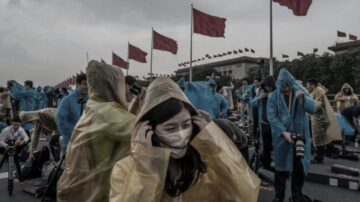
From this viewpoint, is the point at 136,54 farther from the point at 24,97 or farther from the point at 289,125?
the point at 289,125

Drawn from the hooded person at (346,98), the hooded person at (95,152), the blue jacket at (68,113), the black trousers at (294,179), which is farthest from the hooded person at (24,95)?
the hooded person at (95,152)

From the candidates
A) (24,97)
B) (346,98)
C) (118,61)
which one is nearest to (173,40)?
(118,61)

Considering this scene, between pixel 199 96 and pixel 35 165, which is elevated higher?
pixel 199 96

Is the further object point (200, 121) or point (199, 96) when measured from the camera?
point (199, 96)

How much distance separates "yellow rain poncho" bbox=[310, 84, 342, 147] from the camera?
7805 mm

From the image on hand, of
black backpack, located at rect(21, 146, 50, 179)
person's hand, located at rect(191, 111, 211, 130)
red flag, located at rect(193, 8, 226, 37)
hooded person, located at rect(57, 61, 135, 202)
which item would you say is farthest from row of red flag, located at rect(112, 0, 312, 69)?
person's hand, located at rect(191, 111, 211, 130)

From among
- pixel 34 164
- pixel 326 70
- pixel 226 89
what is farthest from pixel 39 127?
pixel 326 70

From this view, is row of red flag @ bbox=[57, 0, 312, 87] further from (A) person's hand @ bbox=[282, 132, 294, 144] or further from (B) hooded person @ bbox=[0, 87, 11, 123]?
(A) person's hand @ bbox=[282, 132, 294, 144]

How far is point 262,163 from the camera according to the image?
6.47 metres

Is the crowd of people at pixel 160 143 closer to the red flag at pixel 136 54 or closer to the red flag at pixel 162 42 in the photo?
the red flag at pixel 162 42

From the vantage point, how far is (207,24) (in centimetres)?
1608

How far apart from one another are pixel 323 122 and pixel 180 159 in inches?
269

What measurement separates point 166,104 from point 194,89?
6175 millimetres

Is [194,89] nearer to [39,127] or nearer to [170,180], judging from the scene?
[39,127]
